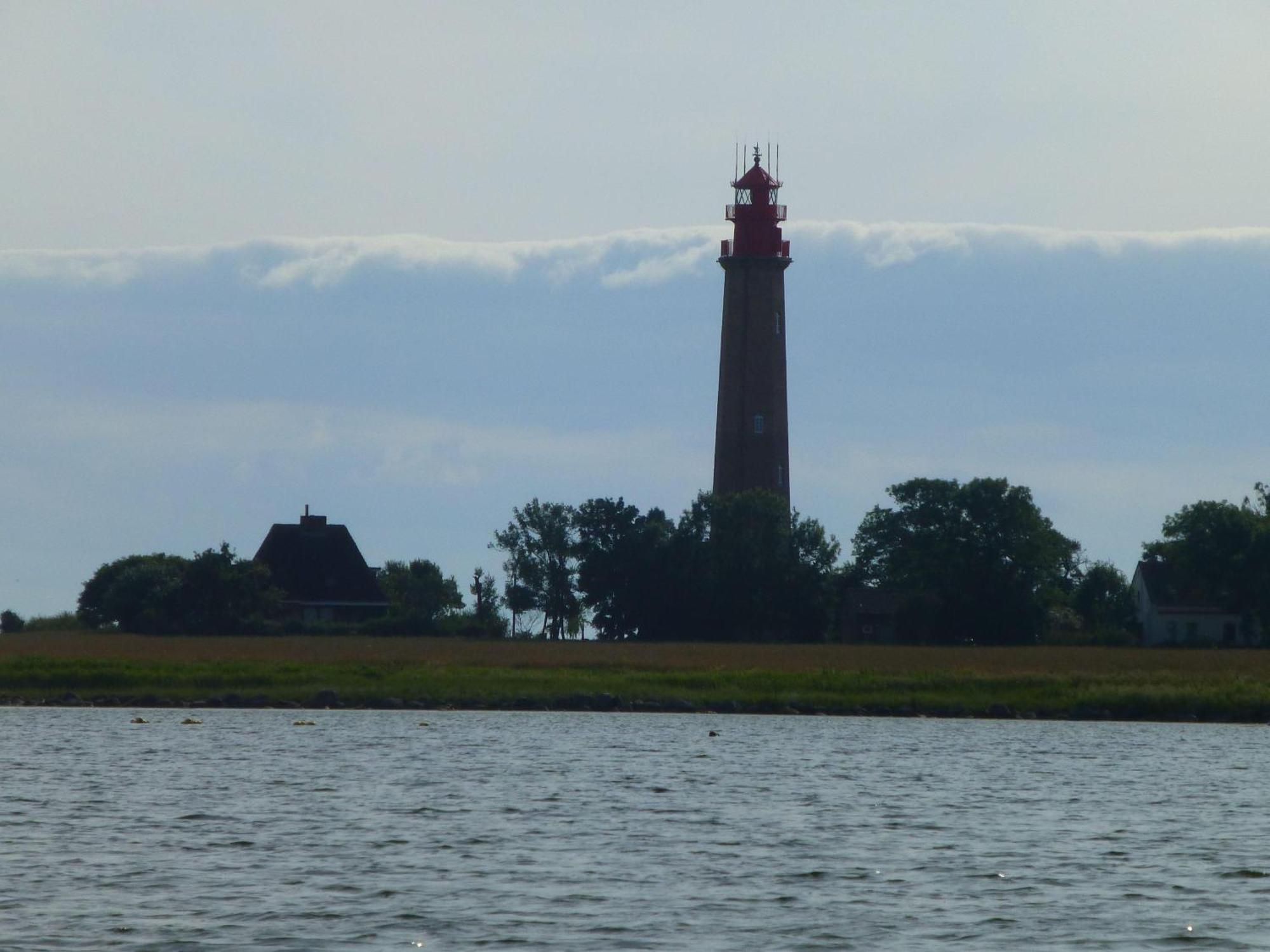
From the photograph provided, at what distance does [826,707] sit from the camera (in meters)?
65.5

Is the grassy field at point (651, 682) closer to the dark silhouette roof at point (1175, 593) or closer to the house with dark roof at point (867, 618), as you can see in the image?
the house with dark roof at point (867, 618)

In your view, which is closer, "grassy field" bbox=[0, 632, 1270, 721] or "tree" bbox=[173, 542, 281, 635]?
"grassy field" bbox=[0, 632, 1270, 721]

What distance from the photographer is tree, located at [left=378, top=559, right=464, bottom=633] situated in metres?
113

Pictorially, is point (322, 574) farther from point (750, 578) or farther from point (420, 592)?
point (750, 578)

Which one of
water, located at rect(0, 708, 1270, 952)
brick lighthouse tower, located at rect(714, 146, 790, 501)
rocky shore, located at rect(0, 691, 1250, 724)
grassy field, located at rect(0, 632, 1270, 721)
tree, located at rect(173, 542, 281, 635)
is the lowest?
water, located at rect(0, 708, 1270, 952)

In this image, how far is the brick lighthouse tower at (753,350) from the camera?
9988cm

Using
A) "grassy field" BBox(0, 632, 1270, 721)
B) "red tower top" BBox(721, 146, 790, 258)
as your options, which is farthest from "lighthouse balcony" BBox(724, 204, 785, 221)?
"grassy field" BBox(0, 632, 1270, 721)

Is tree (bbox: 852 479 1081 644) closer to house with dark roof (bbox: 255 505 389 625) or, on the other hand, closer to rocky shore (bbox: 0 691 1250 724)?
house with dark roof (bbox: 255 505 389 625)

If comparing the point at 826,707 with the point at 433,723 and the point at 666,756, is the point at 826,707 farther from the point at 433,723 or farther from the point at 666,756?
the point at 666,756

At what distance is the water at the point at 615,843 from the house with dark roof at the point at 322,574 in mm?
62064

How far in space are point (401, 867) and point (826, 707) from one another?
4025 cm

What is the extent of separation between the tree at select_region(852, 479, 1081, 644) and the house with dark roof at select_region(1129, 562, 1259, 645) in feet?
19.2

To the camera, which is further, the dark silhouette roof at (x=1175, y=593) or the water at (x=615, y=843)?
the dark silhouette roof at (x=1175, y=593)

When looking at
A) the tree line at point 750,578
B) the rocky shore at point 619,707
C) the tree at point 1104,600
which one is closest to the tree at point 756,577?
the tree line at point 750,578
